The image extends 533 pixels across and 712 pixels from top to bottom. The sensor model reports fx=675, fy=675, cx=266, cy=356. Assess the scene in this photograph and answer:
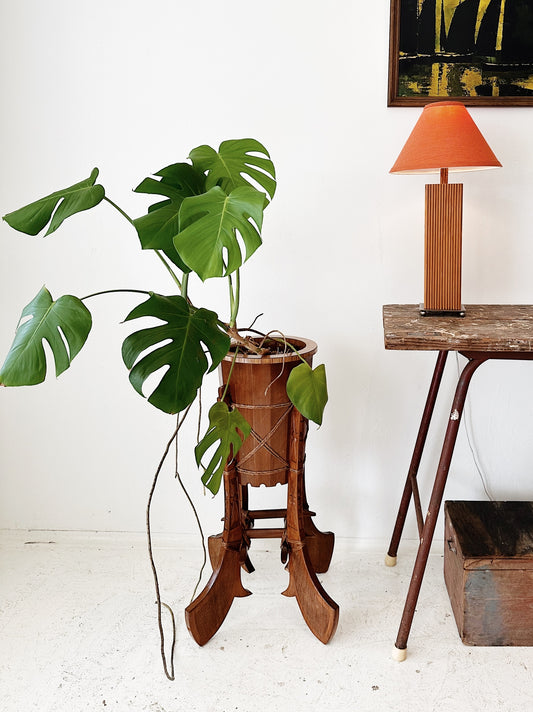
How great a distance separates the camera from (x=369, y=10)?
6.10ft

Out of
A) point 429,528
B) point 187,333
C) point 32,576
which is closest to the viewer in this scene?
point 187,333

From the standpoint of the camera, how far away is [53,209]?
138cm

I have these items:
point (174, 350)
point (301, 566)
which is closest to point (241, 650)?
point (301, 566)

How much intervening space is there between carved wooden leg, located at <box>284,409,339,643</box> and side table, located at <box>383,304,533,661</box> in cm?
18

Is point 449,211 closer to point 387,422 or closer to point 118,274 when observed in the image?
point 387,422

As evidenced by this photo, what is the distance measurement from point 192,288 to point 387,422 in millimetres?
725

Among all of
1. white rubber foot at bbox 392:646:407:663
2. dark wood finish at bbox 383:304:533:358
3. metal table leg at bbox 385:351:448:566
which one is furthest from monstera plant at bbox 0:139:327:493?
white rubber foot at bbox 392:646:407:663

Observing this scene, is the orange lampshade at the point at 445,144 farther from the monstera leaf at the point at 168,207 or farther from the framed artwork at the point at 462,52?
the monstera leaf at the point at 168,207

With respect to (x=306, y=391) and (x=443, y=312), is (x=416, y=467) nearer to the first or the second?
(x=443, y=312)

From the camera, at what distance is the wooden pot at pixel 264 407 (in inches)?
63.1

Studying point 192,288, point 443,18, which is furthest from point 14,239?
point 443,18

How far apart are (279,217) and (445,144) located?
56 cm

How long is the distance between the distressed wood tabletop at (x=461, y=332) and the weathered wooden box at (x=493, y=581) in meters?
0.53

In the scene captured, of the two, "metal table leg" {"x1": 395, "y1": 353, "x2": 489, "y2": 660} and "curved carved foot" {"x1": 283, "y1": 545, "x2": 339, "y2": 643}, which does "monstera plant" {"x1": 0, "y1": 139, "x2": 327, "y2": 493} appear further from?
"curved carved foot" {"x1": 283, "y1": 545, "x2": 339, "y2": 643}
